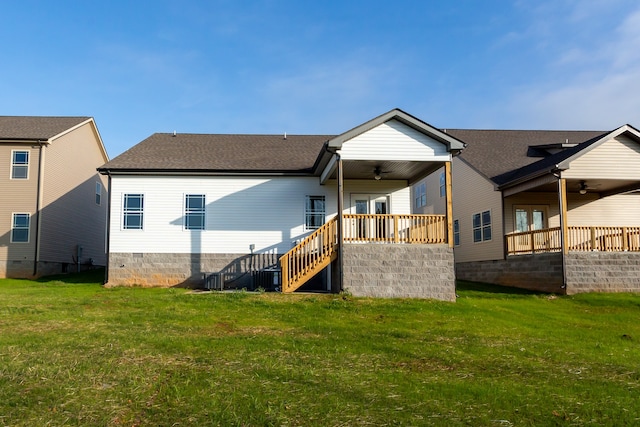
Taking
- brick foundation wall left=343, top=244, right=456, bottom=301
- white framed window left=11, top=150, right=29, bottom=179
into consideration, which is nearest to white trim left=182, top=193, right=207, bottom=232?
brick foundation wall left=343, top=244, right=456, bottom=301

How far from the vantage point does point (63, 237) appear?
2372 centimetres

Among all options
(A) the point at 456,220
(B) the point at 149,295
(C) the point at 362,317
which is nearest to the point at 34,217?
(B) the point at 149,295

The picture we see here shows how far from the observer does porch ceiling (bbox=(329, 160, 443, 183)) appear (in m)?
15.8

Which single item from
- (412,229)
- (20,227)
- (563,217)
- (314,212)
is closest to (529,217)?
(563,217)

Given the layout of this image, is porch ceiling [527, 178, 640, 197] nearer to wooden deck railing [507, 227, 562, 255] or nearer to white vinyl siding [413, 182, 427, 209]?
wooden deck railing [507, 227, 562, 255]

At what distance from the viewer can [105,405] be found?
572cm

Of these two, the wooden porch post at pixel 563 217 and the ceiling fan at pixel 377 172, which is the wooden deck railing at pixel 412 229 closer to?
the ceiling fan at pixel 377 172

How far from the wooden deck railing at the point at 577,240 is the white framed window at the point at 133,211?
1326cm

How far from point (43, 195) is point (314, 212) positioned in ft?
38.9

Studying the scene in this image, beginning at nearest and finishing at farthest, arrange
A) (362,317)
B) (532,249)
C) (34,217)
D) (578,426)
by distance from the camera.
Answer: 1. (578,426)
2. (362,317)
3. (532,249)
4. (34,217)

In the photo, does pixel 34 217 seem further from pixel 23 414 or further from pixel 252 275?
pixel 23 414

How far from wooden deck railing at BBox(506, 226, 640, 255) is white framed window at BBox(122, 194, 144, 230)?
13259 millimetres

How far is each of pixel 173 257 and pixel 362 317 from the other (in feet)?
26.7

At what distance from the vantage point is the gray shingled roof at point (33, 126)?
22.0m
